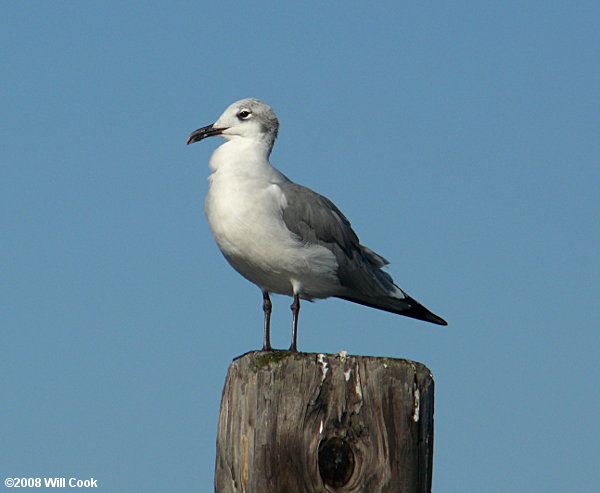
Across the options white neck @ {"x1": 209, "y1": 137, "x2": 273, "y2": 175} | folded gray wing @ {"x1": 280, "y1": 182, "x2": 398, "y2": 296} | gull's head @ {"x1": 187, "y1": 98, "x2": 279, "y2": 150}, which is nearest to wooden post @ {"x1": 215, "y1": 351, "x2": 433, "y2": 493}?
folded gray wing @ {"x1": 280, "y1": 182, "x2": 398, "y2": 296}

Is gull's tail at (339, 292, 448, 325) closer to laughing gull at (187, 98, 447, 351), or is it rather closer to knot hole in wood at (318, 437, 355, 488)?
laughing gull at (187, 98, 447, 351)

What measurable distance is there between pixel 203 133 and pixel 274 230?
5.34ft

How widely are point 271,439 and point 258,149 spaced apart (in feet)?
14.1

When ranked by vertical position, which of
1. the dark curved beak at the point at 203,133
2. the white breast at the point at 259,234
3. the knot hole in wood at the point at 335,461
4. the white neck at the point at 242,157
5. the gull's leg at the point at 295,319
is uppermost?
the dark curved beak at the point at 203,133

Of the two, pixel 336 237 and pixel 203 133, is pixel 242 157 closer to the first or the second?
pixel 203 133

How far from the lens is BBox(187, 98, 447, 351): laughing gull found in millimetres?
8047

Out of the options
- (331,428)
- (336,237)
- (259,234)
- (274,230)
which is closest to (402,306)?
(336,237)

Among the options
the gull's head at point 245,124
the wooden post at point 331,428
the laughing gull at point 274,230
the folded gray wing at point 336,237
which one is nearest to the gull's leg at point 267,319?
the laughing gull at point 274,230

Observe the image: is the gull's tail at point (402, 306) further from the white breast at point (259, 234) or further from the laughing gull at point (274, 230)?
the white breast at point (259, 234)

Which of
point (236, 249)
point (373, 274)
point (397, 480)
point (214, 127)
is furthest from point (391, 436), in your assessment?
point (214, 127)

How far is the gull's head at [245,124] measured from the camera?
8961mm

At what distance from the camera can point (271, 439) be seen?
16.4 ft

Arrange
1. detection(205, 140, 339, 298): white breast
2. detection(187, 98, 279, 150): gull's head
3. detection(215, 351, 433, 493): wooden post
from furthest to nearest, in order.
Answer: detection(187, 98, 279, 150): gull's head
detection(205, 140, 339, 298): white breast
detection(215, 351, 433, 493): wooden post

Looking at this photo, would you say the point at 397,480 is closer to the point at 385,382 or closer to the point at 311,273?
the point at 385,382
